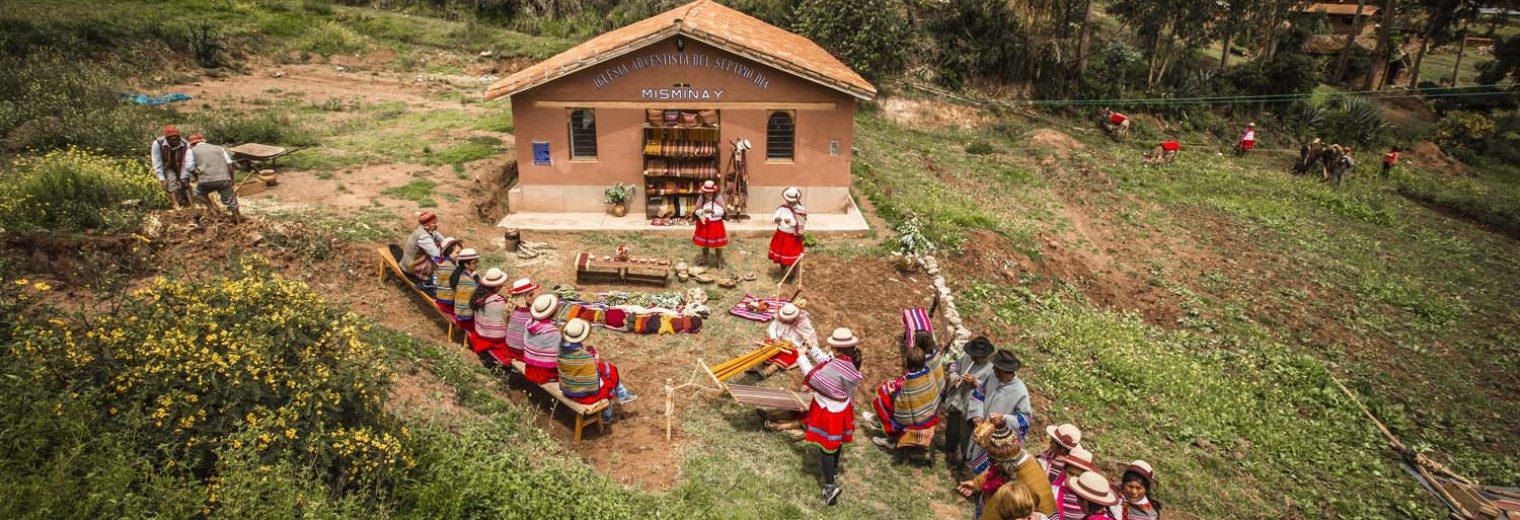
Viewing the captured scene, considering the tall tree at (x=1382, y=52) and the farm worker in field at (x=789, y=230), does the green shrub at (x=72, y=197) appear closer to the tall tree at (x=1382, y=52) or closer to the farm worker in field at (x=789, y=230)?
the farm worker in field at (x=789, y=230)

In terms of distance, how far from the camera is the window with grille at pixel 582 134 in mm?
16094

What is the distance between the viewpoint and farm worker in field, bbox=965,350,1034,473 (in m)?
7.80

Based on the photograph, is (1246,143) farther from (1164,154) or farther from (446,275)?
(446,275)

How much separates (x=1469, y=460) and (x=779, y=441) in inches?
406

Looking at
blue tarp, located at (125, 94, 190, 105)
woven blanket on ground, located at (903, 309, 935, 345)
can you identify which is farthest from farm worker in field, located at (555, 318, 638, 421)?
blue tarp, located at (125, 94, 190, 105)

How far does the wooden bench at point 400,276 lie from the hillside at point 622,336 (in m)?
0.20

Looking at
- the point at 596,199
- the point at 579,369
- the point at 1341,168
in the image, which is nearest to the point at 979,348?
the point at 579,369

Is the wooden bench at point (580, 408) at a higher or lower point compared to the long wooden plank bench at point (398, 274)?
lower

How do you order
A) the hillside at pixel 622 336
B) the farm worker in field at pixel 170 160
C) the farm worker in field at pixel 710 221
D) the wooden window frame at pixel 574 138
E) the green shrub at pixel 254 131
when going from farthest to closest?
the green shrub at pixel 254 131 < the wooden window frame at pixel 574 138 < the farm worker in field at pixel 710 221 < the farm worker in field at pixel 170 160 < the hillside at pixel 622 336

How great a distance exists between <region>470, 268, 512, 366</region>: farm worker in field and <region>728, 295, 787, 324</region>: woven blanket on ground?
403 cm

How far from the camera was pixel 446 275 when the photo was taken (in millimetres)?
9914

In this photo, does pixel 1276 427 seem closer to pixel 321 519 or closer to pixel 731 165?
pixel 731 165

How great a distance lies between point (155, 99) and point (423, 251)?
15934 millimetres

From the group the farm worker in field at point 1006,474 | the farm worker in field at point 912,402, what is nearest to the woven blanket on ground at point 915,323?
the farm worker in field at point 912,402
